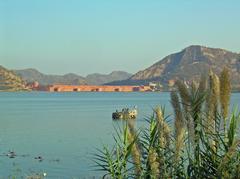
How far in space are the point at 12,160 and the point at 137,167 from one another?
2925cm

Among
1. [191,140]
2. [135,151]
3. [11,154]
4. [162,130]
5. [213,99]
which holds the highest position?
[213,99]

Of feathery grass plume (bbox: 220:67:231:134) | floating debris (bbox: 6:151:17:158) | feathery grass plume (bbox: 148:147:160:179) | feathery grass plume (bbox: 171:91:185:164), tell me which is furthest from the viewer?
floating debris (bbox: 6:151:17:158)

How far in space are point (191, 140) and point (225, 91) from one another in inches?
30.3

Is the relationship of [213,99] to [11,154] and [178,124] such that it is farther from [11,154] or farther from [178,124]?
[11,154]

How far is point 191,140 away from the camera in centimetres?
680

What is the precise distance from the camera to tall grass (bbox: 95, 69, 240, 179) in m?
6.77

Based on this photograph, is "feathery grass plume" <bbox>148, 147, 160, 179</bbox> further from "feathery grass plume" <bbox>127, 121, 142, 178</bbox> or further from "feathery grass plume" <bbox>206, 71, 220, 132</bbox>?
"feathery grass plume" <bbox>206, 71, 220, 132</bbox>

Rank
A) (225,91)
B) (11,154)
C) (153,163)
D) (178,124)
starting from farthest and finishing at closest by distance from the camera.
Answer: (11,154) < (153,163) < (178,124) < (225,91)

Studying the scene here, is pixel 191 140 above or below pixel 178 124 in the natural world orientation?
below

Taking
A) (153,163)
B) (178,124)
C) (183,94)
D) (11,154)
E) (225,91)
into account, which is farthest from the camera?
(11,154)

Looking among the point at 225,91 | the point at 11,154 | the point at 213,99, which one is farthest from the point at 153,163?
the point at 11,154

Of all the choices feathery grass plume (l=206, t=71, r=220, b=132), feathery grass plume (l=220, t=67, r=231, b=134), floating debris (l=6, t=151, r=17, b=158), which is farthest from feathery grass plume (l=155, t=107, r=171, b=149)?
floating debris (l=6, t=151, r=17, b=158)

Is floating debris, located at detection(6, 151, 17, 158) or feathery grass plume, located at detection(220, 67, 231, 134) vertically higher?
feathery grass plume, located at detection(220, 67, 231, 134)

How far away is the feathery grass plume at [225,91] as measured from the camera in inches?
257
